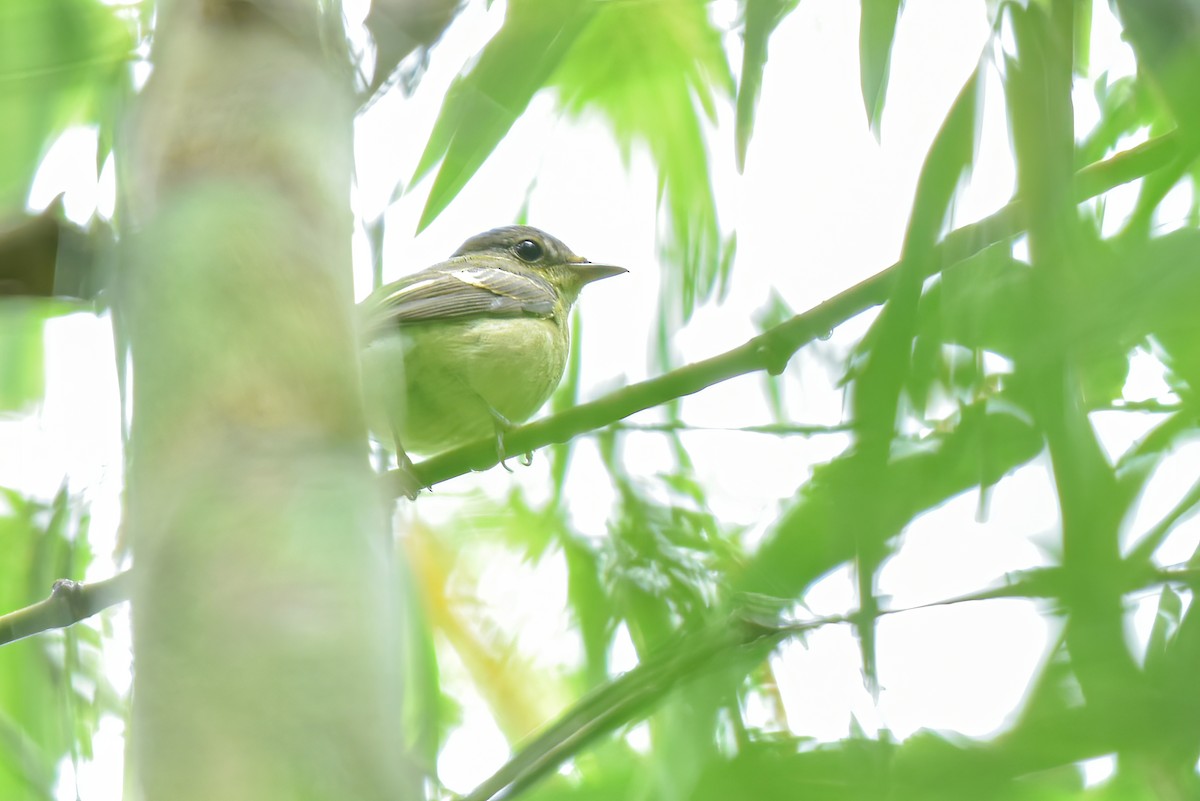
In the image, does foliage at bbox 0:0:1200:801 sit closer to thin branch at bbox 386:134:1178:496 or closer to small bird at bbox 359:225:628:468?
thin branch at bbox 386:134:1178:496

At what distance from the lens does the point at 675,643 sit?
1.50 meters

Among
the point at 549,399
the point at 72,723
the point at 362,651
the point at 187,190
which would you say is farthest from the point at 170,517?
the point at 549,399

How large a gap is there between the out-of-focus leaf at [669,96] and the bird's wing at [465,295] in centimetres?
85

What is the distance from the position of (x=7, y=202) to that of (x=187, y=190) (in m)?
0.97

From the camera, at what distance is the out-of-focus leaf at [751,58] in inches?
60.4

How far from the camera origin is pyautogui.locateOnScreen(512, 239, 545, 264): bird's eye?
392 cm

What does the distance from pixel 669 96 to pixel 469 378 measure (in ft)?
3.47

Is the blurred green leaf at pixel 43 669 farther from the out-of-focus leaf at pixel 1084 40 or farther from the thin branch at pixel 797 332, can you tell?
the out-of-focus leaf at pixel 1084 40

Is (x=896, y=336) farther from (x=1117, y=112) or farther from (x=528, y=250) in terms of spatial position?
(x=528, y=250)

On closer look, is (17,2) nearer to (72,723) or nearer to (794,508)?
(72,723)

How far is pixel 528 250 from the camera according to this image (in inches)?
156

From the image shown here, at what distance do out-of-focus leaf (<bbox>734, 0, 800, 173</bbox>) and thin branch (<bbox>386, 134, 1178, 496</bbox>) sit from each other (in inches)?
8.9

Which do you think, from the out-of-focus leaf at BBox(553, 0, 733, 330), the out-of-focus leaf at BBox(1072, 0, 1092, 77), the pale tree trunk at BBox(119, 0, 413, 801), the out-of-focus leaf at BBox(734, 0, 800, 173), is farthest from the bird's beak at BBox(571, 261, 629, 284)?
the pale tree trunk at BBox(119, 0, 413, 801)

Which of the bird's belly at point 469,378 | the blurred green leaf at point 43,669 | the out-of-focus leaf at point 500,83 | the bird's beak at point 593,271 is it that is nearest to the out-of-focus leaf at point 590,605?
the out-of-focus leaf at point 500,83
